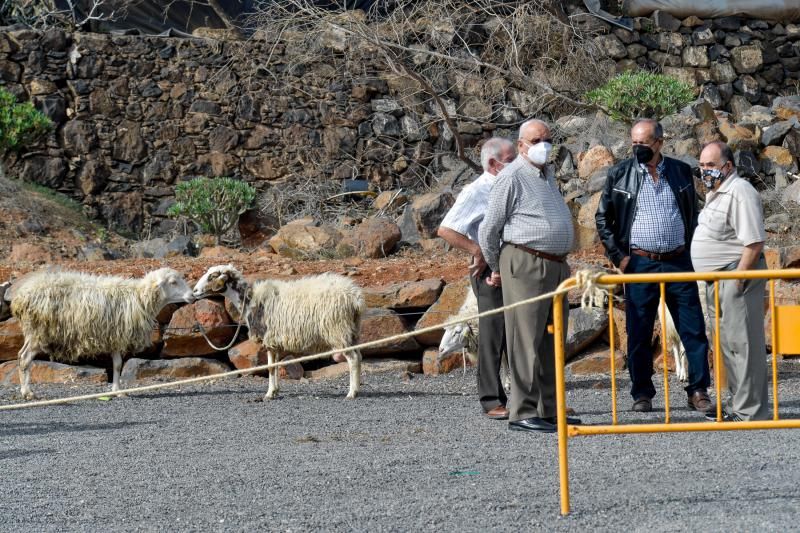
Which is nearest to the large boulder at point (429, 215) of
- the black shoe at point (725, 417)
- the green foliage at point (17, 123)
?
the green foliage at point (17, 123)

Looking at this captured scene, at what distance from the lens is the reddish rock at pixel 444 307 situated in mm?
11297

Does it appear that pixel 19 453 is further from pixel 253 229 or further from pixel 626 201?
pixel 253 229

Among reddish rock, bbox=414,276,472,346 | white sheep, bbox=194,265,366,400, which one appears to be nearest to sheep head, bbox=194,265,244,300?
white sheep, bbox=194,265,366,400

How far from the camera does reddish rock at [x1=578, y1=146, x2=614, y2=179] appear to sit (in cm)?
1522

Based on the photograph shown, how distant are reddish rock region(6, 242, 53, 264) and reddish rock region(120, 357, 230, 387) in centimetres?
373

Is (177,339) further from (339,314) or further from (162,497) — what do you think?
(162,497)

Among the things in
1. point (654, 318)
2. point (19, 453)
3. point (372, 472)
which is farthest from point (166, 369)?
point (372, 472)

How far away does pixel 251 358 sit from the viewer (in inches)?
441

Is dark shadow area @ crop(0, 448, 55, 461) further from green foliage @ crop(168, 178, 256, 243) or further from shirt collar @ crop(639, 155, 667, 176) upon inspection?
green foliage @ crop(168, 178, 256, 243)

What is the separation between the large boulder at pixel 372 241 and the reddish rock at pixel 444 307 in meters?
2.72

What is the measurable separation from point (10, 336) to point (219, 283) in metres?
2.86

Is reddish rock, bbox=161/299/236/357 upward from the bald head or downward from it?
downward

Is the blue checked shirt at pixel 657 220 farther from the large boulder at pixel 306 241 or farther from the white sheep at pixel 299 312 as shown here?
the large boulder at pixel 306 241

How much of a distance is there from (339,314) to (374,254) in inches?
166
